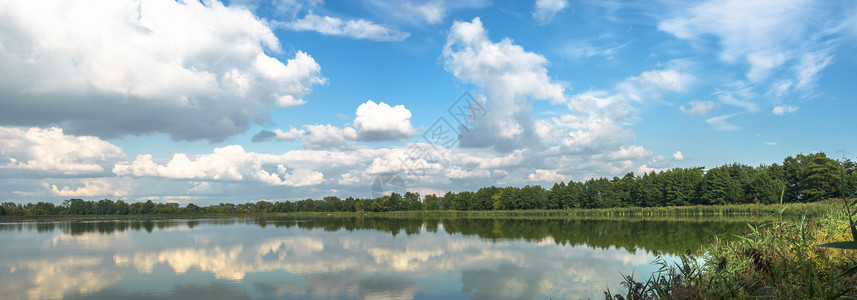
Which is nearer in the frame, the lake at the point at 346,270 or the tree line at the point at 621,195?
the lake at the point at 346,270

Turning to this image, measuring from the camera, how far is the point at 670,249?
773 inches

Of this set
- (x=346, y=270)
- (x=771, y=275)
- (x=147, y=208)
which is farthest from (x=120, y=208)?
(x=771, y=275)

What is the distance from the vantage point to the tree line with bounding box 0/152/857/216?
55.5m

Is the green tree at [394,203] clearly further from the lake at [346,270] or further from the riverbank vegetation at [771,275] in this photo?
the riverbank vegetation at [771,275]

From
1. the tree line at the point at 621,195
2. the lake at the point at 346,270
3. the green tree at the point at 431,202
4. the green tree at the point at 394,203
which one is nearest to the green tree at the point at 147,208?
the tree line at the point at 621,195

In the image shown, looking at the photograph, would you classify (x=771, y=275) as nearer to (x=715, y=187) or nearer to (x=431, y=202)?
(x=715, y=187)

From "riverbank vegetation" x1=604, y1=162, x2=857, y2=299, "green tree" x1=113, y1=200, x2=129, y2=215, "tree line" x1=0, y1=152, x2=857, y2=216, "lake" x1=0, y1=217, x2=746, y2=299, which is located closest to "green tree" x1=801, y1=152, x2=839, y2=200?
"tree line" x1=0, y1=152, x2=857, y2=216

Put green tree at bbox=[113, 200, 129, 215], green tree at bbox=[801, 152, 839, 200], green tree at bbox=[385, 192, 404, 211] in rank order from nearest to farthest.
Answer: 1. green tree at bbox=[801, 152, 839, 200]
2. green tree at bbox=[385, 192, 404, 211]
3. green tree at bbox=[113, 200, 129, 215]

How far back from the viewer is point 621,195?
7500 cm

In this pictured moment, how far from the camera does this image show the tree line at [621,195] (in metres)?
55.5

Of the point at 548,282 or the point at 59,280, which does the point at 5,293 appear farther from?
the point at 548,282

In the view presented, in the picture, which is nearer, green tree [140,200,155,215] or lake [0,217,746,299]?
lake [0,217,746,299]

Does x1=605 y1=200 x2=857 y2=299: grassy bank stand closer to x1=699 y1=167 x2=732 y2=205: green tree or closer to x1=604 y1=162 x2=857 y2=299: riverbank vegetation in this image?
x1=604 y1=162 x2=857 y2=299: riverbank vegetation

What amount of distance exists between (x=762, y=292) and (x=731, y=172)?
73.1m
